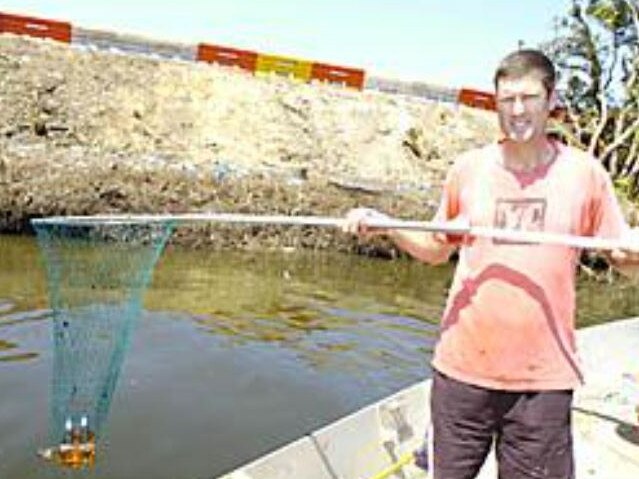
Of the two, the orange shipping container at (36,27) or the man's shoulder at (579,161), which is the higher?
the orange shipping container at (36,27)

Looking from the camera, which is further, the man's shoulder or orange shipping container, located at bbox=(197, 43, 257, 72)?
orange shipping container, located at bbox=(197, 43, 257, 72)

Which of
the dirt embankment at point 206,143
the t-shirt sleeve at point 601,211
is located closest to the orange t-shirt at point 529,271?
the t-shirt sleeve at point 601,211

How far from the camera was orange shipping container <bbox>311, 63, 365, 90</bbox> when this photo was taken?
2512 cm

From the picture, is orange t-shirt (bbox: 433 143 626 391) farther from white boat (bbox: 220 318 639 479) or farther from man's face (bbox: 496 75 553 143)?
white boat (bbox: 220 318 639 479)

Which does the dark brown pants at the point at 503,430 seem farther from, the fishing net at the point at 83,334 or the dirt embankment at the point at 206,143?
the dirt embankment at the point at 206,143

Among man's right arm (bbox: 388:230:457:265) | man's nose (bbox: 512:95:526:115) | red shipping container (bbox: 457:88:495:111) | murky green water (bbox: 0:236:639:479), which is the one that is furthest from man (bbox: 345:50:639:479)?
red shipping container (bbox: 457:88:495:111)

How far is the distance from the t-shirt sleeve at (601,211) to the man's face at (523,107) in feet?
Answer: 0.91

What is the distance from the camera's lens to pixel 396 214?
1862 centimetres

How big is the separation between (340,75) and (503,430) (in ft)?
74.2

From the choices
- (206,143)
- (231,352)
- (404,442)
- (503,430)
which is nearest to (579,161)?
(503,430)

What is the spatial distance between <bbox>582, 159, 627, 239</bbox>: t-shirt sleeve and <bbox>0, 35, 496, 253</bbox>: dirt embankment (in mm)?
14061

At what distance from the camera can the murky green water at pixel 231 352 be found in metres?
7.15

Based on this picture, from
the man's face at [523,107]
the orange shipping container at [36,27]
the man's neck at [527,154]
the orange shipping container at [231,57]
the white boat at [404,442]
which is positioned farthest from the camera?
the orange shipping container at [231,57]

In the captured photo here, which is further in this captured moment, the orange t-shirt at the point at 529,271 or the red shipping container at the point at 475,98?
the red shipping container at the point at 475,98
